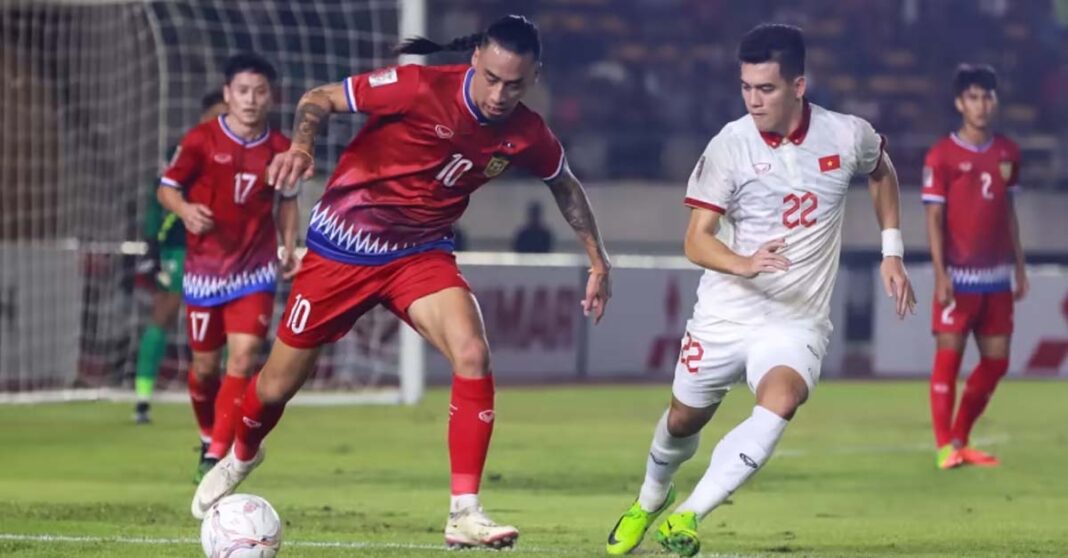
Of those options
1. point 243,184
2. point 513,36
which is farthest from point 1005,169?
point 513,36

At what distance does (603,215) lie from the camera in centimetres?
2444

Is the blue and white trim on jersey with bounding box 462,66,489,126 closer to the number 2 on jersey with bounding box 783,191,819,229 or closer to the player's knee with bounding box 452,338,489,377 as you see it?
the player's knee with bounding box 452,338,489,377

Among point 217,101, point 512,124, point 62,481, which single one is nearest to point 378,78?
point 512,124

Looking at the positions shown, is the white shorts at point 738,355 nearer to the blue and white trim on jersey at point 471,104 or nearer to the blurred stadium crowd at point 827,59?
the blue and white trim on jersey at point 471,104

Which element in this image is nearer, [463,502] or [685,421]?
[463,502]

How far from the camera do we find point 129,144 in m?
17.4

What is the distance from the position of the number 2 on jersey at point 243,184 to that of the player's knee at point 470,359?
11.8 ft

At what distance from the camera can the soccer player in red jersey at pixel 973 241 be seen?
10922 mm

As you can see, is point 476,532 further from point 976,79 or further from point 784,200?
point 976,79

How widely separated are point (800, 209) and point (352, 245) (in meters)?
1.62

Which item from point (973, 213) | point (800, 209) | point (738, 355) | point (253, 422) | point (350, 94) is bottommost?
point (253, 422)

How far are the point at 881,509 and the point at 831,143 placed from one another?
9.40 feet

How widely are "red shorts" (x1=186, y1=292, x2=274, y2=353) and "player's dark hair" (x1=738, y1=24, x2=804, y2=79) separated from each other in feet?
13.0

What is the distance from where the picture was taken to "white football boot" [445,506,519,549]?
6.20 metres
